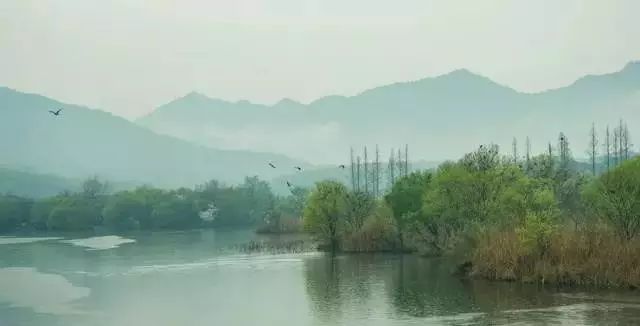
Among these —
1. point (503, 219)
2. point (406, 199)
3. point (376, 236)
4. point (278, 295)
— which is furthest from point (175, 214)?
point (278, 295)

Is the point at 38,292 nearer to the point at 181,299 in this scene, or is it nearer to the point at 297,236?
the point at 181,299

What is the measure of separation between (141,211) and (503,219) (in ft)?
325

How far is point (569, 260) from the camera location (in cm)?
4519

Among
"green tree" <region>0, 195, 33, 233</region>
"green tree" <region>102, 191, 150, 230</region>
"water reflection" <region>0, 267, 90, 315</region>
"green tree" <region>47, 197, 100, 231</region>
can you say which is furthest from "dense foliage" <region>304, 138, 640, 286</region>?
"green tree" <region>0, 195, 33, 233</region>

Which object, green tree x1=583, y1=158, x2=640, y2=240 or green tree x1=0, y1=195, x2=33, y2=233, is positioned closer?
green tree x1=583, y1=158, x2=640, y2=240

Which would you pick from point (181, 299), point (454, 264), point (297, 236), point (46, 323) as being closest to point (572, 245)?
point (454, 264)

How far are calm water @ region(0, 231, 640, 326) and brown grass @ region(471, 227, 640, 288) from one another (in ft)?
5.60

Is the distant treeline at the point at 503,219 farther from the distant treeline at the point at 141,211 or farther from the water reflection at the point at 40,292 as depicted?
the distant treeline at the point at 141,211

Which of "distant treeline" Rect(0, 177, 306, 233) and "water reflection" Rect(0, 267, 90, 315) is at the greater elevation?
"distant treeline" Rect(0, 177, 306, 233)

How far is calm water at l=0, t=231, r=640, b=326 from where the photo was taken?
3762 cm

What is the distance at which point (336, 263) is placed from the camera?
65750 mm

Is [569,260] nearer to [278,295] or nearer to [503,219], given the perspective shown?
[503,219]

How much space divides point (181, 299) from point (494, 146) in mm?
34973

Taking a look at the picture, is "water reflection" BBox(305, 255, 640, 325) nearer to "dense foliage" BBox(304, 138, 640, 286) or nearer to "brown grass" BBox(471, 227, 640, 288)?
"brown grass" BBox(471, 227, 640, 288)
